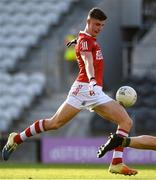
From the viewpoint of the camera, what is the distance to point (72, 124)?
18.6 meters

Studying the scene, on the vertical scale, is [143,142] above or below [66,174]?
above

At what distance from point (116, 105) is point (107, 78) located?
483 inches

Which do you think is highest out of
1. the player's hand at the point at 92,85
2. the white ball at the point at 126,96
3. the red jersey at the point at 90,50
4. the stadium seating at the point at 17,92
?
the red jersey at the point at 90,50

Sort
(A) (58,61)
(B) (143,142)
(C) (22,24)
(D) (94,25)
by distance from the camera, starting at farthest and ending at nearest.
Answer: (C) (22,24)
(A) (58,61)
(D) (94,25)
(B) (143,142)

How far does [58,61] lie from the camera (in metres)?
21.0

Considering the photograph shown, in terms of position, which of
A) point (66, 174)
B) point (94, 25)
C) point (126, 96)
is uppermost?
point (94, 25)

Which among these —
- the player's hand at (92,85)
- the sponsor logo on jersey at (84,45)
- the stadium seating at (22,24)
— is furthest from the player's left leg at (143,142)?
the stadium seating at (22,24)

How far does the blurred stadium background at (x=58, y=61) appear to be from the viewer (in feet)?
60.4

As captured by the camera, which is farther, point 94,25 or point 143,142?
point 94,25

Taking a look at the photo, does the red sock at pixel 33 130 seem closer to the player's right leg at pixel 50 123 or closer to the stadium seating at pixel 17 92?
the player's right leg at pixel 50 123

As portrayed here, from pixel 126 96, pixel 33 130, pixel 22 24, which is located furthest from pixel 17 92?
pixel 126 96

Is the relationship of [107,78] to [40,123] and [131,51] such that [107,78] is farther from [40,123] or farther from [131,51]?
[40,123]

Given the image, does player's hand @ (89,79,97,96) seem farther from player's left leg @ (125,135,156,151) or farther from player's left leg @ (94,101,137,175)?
player's left leg @ (125,135,156,151)

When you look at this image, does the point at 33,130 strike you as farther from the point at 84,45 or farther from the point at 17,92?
the point at 17,92
